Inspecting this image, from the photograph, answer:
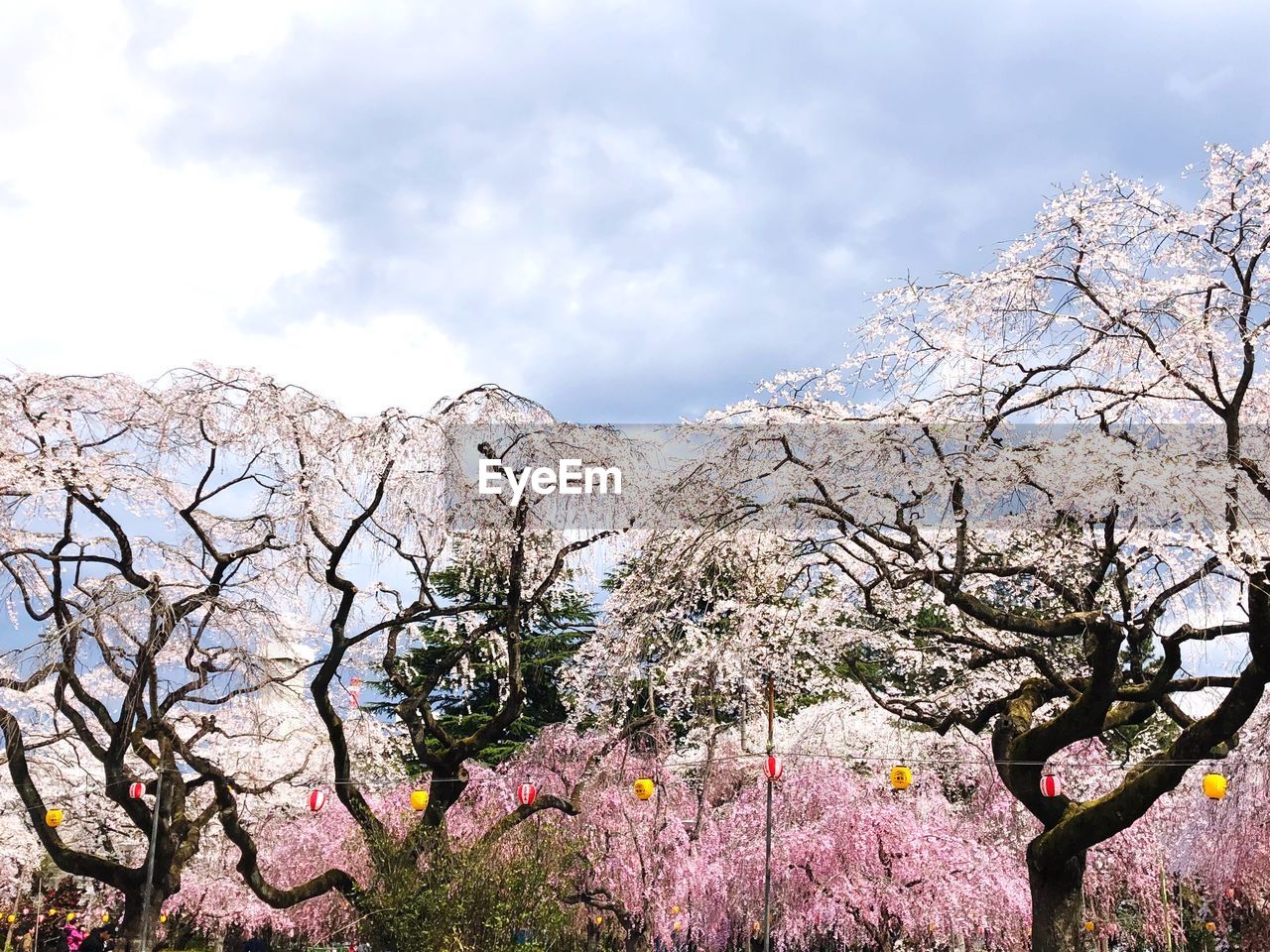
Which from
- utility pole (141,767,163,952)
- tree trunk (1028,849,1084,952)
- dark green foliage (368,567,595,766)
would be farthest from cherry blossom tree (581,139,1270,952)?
dark green foliage (368,567,595,766)

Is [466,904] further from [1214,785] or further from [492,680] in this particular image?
[492,680]

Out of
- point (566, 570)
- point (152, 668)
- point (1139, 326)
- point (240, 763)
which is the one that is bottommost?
point (240, 763)

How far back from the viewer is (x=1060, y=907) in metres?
8.54

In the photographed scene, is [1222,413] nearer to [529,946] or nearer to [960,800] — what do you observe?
[529,946]

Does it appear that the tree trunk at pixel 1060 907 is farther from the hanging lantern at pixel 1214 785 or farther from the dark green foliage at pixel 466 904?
the dark green foliage at pixel 466 904

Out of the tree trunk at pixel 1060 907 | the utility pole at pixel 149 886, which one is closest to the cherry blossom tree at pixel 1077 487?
the tree trunk at pixel 1060 907

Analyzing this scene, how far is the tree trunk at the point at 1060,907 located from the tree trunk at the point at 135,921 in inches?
380

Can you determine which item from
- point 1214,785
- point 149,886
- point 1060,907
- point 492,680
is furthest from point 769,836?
point 492,680

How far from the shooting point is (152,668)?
34.9 feet

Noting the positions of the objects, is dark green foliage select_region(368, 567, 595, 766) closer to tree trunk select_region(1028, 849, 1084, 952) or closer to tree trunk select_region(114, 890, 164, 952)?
tree trunk select_region(114, 890, 164, 952)

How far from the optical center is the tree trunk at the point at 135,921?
1157 cm

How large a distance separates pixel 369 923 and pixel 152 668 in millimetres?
→ 3623

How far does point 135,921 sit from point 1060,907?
10048 mm

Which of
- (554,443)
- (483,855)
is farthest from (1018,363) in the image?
(483,855)
